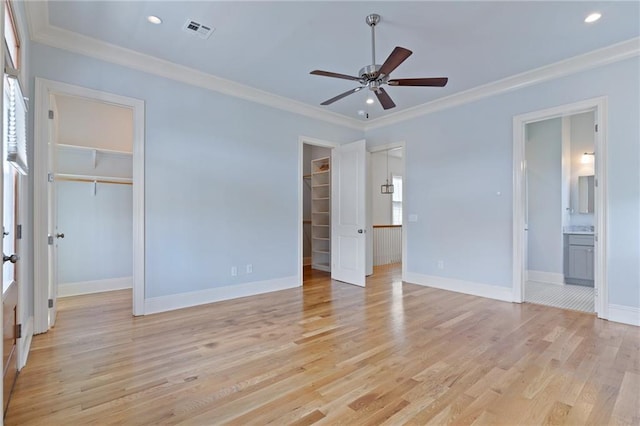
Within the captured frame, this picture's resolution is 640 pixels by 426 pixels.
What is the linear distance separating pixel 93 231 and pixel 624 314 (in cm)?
664

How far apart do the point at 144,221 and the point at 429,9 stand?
3.57 metres

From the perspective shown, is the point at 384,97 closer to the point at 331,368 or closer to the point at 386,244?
the point at 331,368

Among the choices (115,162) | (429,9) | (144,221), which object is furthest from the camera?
(115,162)

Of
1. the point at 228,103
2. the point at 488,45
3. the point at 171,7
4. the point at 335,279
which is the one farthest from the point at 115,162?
the point at 488,45

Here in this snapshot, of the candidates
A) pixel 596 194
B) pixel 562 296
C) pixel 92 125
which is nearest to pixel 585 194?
pixel 562 296

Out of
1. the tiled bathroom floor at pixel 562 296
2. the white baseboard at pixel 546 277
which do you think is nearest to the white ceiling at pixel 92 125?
the tiled bathroom floor at pixel 562 296

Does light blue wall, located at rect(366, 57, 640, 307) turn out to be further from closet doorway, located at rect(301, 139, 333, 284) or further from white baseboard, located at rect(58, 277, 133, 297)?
white baseboard, located at rect(58, 277, 133, 297)

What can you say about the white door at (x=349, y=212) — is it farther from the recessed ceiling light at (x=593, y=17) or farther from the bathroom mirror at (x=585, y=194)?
the bathroom mirror at (x=585, y=194)

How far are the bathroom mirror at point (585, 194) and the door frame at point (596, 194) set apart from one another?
6.97ft

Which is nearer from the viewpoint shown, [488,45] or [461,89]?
[488,45]

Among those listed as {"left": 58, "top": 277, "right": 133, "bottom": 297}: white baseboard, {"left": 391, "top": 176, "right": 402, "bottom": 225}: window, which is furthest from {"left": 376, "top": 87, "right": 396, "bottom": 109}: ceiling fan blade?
{"left": 391, "top": 176, "right": 402, "bottom": 225}: window

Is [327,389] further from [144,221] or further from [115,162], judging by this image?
[115,162]

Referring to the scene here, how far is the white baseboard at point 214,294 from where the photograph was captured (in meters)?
3.66

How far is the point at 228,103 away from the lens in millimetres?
4289
